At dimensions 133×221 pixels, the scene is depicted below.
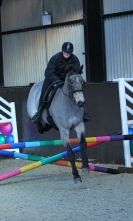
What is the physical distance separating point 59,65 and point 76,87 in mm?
881

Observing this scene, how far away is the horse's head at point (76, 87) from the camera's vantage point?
10.7m

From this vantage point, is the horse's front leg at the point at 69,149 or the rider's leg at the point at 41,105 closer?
the horse's front leg at the point at 69,149

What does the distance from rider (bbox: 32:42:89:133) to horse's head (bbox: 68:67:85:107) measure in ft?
0.73

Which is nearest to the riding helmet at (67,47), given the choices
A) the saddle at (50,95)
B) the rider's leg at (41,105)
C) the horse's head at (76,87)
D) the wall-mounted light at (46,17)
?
the horse's head at (76,87)

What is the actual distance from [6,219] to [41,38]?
33.7 ft

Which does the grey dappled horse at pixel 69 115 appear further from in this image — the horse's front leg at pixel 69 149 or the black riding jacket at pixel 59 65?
the black riding jacket at pixel 59 65

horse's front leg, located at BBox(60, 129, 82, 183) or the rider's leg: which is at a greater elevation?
the rider's leg

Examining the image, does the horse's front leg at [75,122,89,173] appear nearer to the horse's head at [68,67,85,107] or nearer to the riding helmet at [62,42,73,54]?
the horse's head at [68,67,85,107]

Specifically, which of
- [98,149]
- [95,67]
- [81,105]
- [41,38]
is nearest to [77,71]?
[81,105]

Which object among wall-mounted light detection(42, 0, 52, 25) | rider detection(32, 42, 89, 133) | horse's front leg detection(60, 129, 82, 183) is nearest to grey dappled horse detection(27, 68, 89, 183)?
horse's front leg detection(60, 129, 82, 183)

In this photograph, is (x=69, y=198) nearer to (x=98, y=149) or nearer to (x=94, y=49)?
(x=98, y=149)

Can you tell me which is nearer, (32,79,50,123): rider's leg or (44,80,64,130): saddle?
(44,80,64,130): saddle

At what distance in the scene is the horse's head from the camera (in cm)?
1073

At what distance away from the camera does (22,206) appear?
9.91 metres
